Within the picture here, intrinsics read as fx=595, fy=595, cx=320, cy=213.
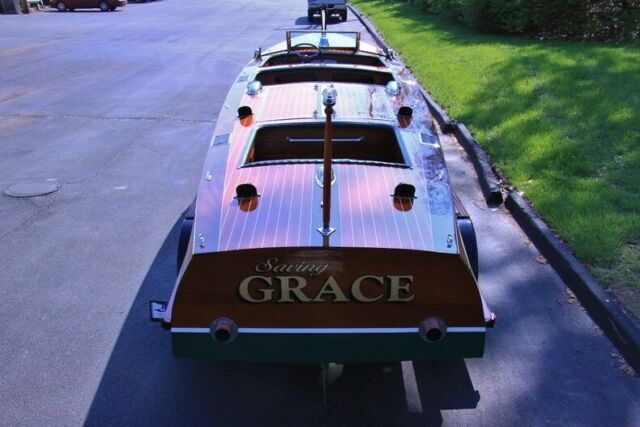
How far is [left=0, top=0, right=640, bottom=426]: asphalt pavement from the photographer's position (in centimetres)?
347

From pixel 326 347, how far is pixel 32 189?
16.9 ft

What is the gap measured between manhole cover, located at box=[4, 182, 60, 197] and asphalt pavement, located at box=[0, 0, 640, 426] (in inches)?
4.7

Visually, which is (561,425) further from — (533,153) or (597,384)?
(533,153)

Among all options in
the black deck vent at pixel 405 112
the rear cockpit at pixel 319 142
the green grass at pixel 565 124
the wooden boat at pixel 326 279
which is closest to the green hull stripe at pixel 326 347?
the wooden boat at pixel 326 279

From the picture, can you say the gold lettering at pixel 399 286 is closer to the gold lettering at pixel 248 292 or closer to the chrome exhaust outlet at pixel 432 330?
the chrome exhaust outlet at pixel 432 330

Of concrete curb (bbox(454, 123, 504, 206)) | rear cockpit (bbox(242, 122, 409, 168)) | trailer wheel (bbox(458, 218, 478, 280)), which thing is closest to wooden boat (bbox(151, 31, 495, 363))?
trailer wheel (bbox(458, 218, 478, 280))

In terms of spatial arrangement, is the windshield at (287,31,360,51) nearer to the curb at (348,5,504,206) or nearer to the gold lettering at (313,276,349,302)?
the curb at (348,5,504,206)

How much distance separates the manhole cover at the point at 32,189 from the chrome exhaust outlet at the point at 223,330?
455 cm

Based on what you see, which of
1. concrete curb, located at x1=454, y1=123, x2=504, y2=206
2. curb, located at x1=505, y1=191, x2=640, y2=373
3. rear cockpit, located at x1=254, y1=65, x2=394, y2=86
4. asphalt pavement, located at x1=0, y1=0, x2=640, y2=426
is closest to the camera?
asphalt pavement, located at x1=0, y1=0, x2=640, y2=426

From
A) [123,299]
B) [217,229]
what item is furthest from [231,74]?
[217,229]

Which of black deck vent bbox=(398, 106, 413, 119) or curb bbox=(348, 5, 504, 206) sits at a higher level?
black deck vent bbox=(398, 106, 413, 119)

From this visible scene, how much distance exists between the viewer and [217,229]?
3227 millimetres

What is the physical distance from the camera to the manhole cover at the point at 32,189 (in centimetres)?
675

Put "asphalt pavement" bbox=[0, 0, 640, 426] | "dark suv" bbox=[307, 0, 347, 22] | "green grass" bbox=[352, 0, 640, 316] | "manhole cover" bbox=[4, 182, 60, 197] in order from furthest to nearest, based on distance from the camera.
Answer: "dark suv" bbox=[307, 0, 347, 22], "manhole cover" bbox=[4, 182, 60, 197], "green grass" bbox=[352, 0, 640, 316], "asphalt pavement" bbox=[0, 0, 640, 426]
